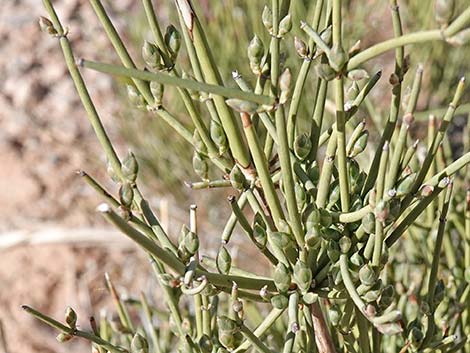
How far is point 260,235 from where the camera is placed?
523 millimetres

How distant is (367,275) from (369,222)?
3cm

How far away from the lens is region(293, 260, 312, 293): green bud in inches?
19.4

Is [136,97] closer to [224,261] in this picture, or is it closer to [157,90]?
[157,90]

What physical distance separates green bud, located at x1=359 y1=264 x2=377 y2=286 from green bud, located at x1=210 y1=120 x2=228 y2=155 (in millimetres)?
125

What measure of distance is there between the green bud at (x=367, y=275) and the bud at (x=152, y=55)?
188 mm

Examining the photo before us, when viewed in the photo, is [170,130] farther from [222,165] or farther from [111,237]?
[222,165]

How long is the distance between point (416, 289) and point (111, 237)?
3.83 ft

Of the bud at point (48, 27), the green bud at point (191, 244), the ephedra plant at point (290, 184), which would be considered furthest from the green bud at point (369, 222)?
the bud at point (48, 27)

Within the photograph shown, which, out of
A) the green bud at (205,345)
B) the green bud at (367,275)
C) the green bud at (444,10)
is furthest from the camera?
the green bud at (205,345)

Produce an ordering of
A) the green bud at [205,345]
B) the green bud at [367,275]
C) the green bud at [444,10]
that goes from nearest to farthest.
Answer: the green bud at [444,10]
the green bud at [367,275]
the green bud at [205,345]

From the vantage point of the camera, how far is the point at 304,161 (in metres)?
0.54

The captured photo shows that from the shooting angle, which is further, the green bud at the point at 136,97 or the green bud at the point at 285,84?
the green bud at the point at 136,97

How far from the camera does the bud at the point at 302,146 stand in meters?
0.53

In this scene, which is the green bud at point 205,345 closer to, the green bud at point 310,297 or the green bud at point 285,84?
the green bud at point 310,297
